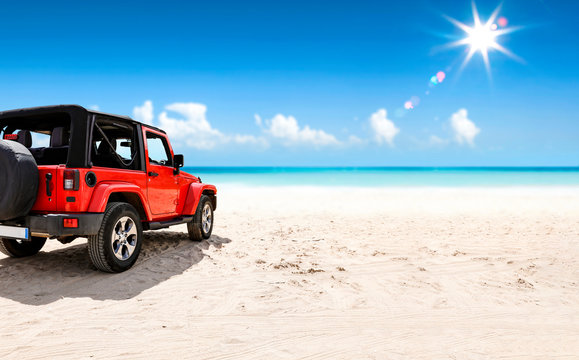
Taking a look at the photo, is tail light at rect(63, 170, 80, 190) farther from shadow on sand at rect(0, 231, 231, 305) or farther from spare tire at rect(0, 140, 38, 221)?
shadow on sand at rect(0, 231, 231, 305)

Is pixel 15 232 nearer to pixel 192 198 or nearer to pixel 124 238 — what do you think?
pixel 124 238

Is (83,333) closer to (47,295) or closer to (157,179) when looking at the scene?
(47,295)

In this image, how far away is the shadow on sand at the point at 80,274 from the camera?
4152mm

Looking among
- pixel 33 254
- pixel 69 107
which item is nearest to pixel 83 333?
pixel 69 107

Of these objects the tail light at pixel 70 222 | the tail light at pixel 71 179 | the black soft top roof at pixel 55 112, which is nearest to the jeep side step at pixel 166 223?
the tail light at pixel 70 222

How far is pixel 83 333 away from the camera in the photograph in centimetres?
315

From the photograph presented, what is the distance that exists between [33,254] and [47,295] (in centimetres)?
228

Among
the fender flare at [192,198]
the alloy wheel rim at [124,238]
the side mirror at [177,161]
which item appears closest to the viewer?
the alloy wheel rim at [124,238]

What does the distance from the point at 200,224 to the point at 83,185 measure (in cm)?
290

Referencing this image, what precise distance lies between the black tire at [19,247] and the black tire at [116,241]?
6.51 ft

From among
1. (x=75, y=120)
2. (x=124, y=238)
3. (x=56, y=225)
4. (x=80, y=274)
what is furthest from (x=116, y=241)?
(x=75, y=120)

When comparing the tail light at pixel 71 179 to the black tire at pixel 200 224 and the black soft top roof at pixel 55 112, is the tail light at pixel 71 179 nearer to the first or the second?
the black soft top roof at pixel 55 112

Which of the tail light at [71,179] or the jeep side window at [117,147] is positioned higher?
the jeep side window at [117,147]

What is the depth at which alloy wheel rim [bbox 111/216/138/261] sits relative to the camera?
15.6ft
